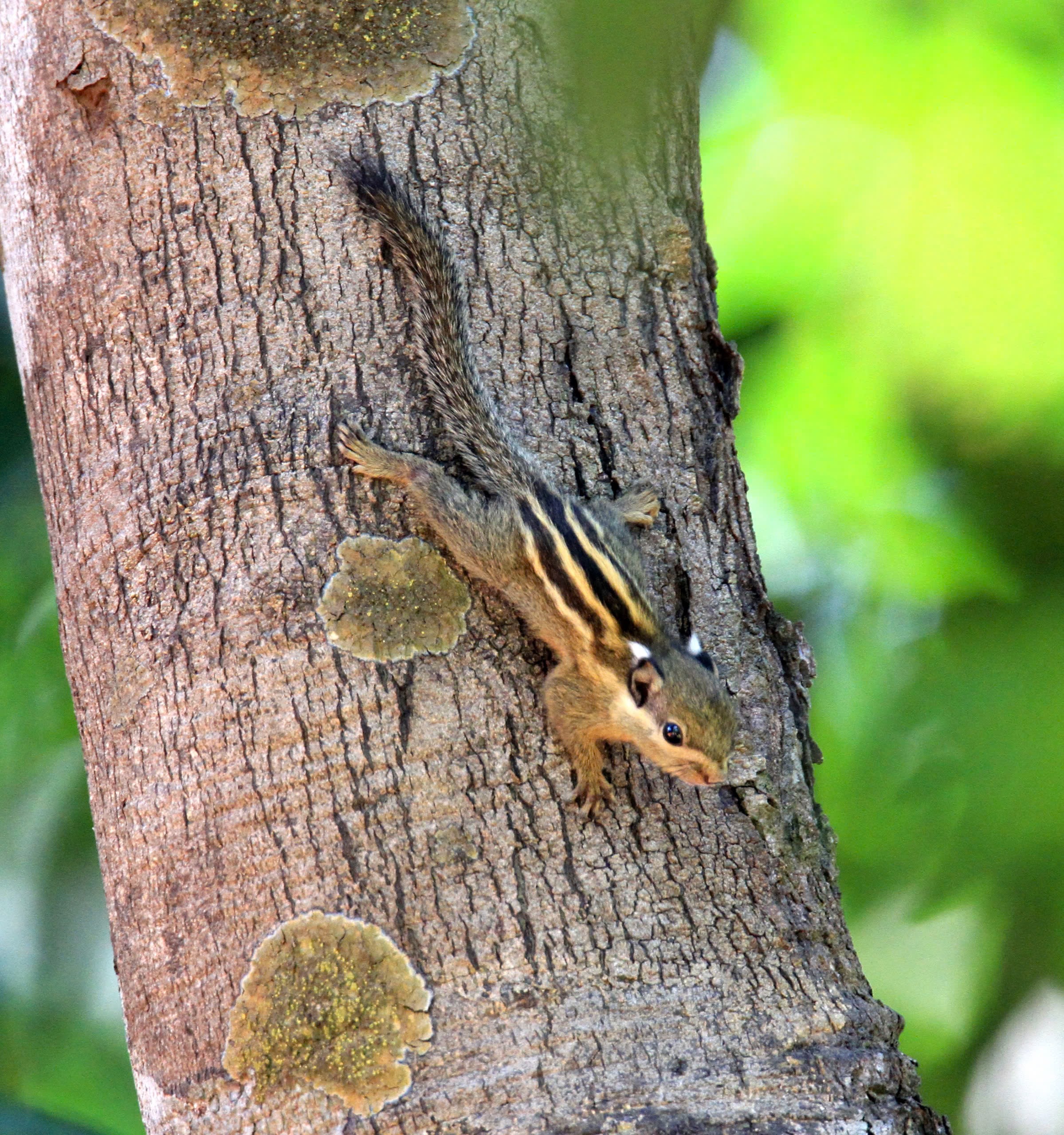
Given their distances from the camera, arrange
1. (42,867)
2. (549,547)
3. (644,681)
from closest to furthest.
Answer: (549,547) < (644,681) < (42,867)

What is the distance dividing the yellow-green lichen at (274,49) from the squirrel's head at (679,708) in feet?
4.04

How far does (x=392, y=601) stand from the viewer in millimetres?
2217

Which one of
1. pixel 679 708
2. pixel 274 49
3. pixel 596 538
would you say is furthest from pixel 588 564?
pixel 274 49

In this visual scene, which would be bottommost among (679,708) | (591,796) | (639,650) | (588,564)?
(591,796)

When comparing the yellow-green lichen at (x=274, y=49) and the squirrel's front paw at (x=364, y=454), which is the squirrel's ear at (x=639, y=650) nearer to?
the squirrel's front paw at (x=364, y=454)

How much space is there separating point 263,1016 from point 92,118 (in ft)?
5.76

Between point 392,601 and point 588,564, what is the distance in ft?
1.52

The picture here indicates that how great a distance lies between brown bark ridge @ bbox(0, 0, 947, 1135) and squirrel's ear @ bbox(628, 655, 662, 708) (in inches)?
7.1

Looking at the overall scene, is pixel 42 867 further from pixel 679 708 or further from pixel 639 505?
pixel 639 505

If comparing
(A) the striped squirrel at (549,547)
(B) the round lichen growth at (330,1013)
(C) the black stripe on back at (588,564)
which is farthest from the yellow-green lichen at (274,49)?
(B) the round lichen growth at (330,1013)

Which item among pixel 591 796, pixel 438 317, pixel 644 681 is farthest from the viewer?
pixel 644 681

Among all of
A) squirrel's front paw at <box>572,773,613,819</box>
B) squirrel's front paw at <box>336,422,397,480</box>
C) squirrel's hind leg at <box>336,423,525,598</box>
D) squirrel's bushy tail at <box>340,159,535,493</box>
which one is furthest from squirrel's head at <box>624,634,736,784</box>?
squirrel's front paw at <box>336,422,397,480</box>

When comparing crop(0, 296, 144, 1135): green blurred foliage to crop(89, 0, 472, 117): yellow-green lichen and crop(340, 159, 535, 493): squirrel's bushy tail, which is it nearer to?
crop(89, 0, 472, 117): yellow-green lichen

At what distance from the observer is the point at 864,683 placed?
3561mm
